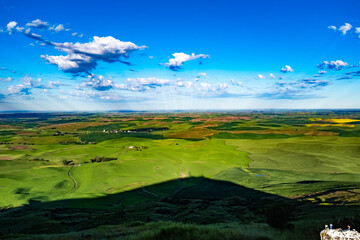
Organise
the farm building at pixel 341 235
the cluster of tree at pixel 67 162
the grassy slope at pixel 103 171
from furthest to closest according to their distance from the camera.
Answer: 1. the cluster of tree at pixel 67 162
2. the grassy slope at pixel 103 171
3. the farm building at pixel 341 235

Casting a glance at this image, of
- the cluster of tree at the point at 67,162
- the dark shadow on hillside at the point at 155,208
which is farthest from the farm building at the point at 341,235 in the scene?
the cluster of tree at the point at 67,162

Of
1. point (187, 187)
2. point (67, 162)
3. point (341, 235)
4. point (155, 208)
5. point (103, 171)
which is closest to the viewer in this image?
point (341, 235)

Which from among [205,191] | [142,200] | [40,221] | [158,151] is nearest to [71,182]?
[142,200]

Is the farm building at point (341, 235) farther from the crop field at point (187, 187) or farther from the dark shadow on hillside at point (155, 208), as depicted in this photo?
the dark shadow on hillside at point (155, 208)

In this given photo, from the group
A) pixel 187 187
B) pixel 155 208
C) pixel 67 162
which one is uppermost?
pixel 155 208

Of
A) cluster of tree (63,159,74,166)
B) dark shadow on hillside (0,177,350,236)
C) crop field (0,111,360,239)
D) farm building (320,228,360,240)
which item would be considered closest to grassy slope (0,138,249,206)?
crop field (0,111,360,239)

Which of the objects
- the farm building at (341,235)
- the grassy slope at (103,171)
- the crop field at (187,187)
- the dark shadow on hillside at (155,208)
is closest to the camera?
the farm building at (341,235)

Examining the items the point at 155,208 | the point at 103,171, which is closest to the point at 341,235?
the point at 155,208

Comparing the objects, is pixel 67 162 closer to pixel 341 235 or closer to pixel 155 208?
pixel 155 208
